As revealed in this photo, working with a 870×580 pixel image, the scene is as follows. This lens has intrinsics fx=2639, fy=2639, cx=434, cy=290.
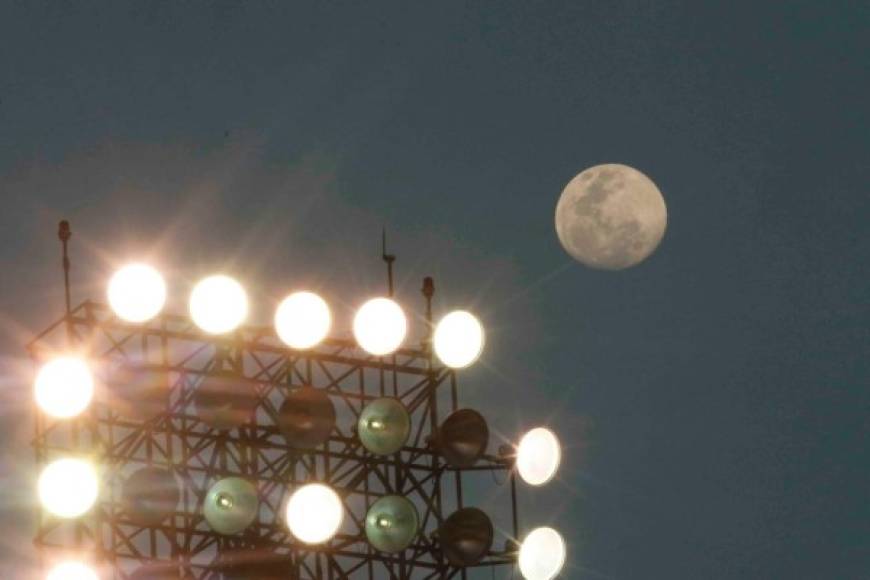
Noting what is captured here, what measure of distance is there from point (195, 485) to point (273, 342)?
54.5 inches

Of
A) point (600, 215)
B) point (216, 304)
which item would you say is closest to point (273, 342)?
point (216, 304)

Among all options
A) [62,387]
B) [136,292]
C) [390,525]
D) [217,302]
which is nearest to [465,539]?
[390,525]

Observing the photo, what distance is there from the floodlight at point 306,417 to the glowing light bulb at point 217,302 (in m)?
0.79

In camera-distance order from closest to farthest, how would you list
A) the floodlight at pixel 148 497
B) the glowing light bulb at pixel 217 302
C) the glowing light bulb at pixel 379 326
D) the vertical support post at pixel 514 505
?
the floodlight at pixel 148 497, the glowing light bulb at pixel 217 302, the glowing light bulb at pixel 379 326, the vertical support post at pixel 514 505

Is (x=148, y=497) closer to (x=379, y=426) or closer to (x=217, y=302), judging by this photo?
(x=217, y=302)

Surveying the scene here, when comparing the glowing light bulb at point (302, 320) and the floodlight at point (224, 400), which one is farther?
the glowing light bulb at point (302, 320)

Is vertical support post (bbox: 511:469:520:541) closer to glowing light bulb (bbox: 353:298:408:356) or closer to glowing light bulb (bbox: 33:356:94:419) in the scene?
glowing light bulb (bbox: 353:298:408:356)

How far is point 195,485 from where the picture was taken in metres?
20.2

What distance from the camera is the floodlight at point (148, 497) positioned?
774 inches

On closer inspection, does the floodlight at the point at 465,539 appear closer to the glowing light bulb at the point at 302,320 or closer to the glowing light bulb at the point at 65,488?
the glowing light bulb at the point at 302,320

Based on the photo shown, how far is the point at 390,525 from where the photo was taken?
2094cm

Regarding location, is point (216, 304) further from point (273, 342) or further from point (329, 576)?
point (329, 576)

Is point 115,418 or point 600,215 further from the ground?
point 600,215

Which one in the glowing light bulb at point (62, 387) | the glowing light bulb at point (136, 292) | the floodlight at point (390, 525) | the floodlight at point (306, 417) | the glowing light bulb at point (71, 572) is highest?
the glowing light bulb at point (136, 292)
